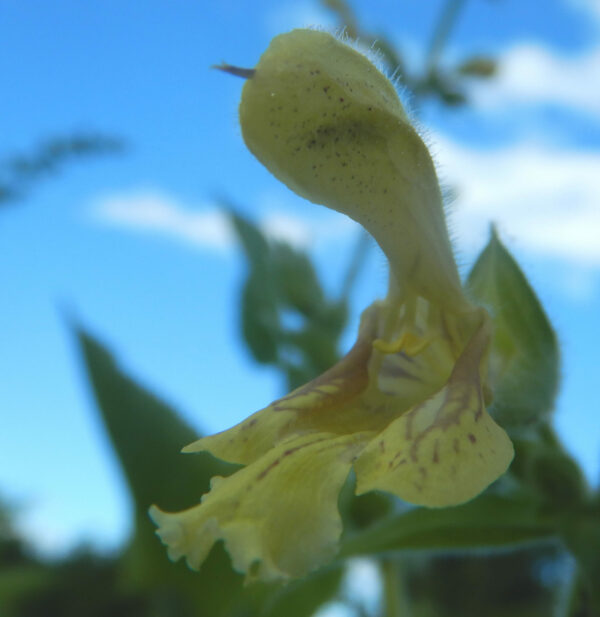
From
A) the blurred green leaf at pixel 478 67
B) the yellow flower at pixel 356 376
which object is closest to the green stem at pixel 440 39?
the blurred green leaf at pixel 478 67

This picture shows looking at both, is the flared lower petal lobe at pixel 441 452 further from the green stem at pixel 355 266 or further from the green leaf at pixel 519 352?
the green stem at pixel 355 266

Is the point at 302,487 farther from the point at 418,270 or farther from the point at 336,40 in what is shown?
the point at 336,40

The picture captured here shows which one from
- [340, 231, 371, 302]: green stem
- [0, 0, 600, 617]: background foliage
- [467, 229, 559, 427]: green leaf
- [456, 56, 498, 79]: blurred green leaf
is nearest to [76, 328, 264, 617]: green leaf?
[0, 0, 600, 617]: background foliage

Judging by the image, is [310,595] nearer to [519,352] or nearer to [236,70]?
[519,352]

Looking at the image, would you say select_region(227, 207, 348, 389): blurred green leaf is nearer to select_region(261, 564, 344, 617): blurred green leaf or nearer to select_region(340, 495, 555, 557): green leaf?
select_region(261, 564, 344, 617): blurred green leaf

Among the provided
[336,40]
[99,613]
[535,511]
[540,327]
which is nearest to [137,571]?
[535,511]

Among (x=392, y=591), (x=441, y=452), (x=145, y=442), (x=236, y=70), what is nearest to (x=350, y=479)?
(x=392, y=591)
